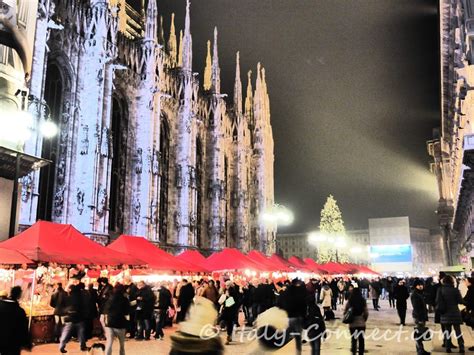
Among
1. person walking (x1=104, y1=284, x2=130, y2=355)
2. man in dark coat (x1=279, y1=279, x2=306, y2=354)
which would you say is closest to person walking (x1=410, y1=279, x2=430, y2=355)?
man in dark coat (x1=279, y1=279, x2=306, y2=354)

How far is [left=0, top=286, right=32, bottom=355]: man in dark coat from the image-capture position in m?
5.58

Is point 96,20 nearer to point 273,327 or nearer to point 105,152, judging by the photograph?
point 105,152

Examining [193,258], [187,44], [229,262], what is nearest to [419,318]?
[229,262]

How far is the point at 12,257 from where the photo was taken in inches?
462

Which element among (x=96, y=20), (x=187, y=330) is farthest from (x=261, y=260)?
(x=187, y=330)

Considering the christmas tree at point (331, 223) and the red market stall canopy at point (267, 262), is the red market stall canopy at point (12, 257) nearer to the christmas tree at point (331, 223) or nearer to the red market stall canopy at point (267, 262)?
the red market stall canopy at point (267, 262)

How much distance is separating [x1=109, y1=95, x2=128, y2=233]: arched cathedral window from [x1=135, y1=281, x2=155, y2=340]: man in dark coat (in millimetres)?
16055

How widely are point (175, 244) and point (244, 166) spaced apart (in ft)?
54.1

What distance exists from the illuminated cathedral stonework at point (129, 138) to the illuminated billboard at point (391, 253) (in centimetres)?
1840

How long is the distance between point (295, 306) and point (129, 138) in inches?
925

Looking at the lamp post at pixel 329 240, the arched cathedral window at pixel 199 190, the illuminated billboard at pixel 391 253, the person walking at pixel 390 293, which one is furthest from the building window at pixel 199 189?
the illuminated billboard at pixel 391 253

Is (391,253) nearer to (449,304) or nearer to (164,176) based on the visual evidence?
(164,176)

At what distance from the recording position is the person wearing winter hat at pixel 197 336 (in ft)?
13.3

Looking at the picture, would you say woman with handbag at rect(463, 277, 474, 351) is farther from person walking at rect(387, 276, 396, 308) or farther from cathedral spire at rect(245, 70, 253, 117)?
cathedral spire at rect(245, 70, 253, 117)
